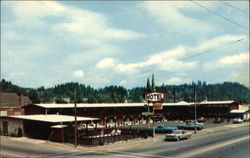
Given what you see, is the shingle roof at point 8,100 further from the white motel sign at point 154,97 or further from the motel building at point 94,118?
the white motel sign at point 154,97

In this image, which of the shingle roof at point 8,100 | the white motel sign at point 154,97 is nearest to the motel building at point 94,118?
the white motel sign at point 154,97

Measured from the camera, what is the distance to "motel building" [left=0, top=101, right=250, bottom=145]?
46.5m

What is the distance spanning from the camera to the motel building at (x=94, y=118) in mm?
46500

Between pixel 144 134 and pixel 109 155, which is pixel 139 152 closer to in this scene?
pixel 109 155

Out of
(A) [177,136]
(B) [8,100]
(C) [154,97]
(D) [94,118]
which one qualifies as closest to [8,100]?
(B) [8,100]

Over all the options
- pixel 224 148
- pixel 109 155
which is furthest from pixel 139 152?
pixel 224 148

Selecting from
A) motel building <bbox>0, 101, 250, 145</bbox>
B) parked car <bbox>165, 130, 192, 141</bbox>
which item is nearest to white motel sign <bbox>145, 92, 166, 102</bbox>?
motel building <bbox>0, 101, 250, 145</bbox>

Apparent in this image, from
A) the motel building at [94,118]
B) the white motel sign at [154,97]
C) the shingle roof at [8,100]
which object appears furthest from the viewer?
the shingle roof at [8,100]

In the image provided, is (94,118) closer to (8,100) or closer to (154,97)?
(154,97)

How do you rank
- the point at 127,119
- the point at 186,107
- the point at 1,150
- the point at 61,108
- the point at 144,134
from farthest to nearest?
the point at 186,107 < the point at 127,119 < the point at 61,108 < the point at 144,134 < the point at 1,150

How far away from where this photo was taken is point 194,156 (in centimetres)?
3203

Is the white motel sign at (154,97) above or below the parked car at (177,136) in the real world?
above

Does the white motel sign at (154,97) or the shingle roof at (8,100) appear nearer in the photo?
the white motel sign at (154,97)

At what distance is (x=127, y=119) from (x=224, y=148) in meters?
45.5
